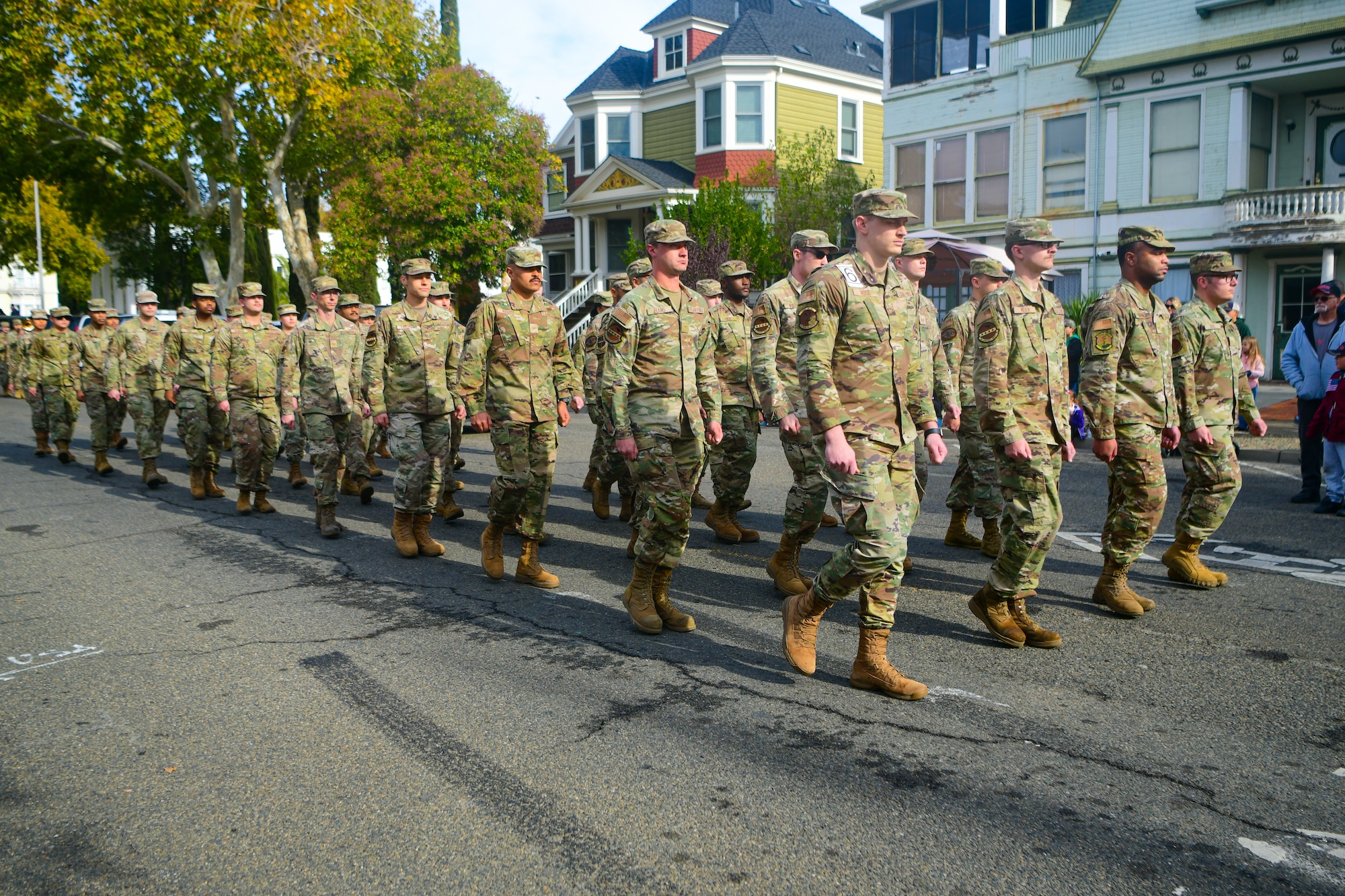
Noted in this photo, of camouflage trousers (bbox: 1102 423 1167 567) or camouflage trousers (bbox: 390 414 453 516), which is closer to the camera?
camouflage trousers (bbox: 1102 423 1167 567)

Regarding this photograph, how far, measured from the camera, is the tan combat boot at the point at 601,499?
9828mm

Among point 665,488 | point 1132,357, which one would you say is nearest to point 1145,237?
point 1132,357

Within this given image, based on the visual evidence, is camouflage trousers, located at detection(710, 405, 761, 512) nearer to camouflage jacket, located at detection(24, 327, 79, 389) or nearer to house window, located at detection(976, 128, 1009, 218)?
camouflage jacket, located at detection(24, 327, 79, 389)

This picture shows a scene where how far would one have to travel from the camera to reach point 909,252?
258 inches

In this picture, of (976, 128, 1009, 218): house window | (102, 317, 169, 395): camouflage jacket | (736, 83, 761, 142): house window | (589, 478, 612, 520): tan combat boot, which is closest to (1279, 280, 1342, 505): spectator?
(589, 478, 612, 520): tan combat boot

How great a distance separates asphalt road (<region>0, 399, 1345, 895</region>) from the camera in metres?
3.40

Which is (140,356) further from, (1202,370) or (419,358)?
(1202,370)

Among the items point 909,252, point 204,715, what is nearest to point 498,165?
point 909,252

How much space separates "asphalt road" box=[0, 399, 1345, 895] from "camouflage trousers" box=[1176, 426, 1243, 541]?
0.46 meters

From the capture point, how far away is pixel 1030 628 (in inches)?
224

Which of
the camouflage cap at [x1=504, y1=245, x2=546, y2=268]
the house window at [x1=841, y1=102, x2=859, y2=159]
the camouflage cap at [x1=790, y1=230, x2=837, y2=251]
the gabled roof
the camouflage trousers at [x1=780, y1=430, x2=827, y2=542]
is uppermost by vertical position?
the gabled roof

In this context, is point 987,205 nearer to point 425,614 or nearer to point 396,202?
point 396,202

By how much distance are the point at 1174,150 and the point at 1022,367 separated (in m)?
18.7

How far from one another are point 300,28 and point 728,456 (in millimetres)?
22381
